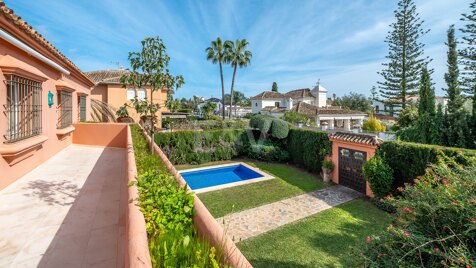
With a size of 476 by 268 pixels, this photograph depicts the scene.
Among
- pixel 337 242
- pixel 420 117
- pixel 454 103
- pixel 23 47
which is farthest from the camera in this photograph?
pixel 454 103

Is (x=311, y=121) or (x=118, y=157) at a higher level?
(x=311, y=121)

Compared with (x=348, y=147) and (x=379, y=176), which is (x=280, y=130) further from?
(x=379, y=176)

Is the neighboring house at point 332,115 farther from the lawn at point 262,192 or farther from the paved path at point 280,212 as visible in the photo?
the paved path at point 280,212

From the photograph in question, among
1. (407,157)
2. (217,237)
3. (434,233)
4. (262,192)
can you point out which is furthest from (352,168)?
(217,237)

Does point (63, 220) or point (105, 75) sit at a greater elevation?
point (105, 75)

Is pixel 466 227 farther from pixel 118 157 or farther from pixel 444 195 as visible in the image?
pixel 118 157

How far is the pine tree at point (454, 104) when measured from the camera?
1276 centimetres

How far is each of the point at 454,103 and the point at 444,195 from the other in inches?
739

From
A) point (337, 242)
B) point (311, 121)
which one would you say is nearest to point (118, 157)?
point (337, 242)

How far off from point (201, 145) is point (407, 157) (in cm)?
1377

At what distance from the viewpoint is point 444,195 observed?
2477 millimetres

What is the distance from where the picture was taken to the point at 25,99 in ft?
20.8

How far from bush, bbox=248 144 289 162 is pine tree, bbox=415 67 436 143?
29.9ft

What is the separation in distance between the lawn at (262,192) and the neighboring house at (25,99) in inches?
253
